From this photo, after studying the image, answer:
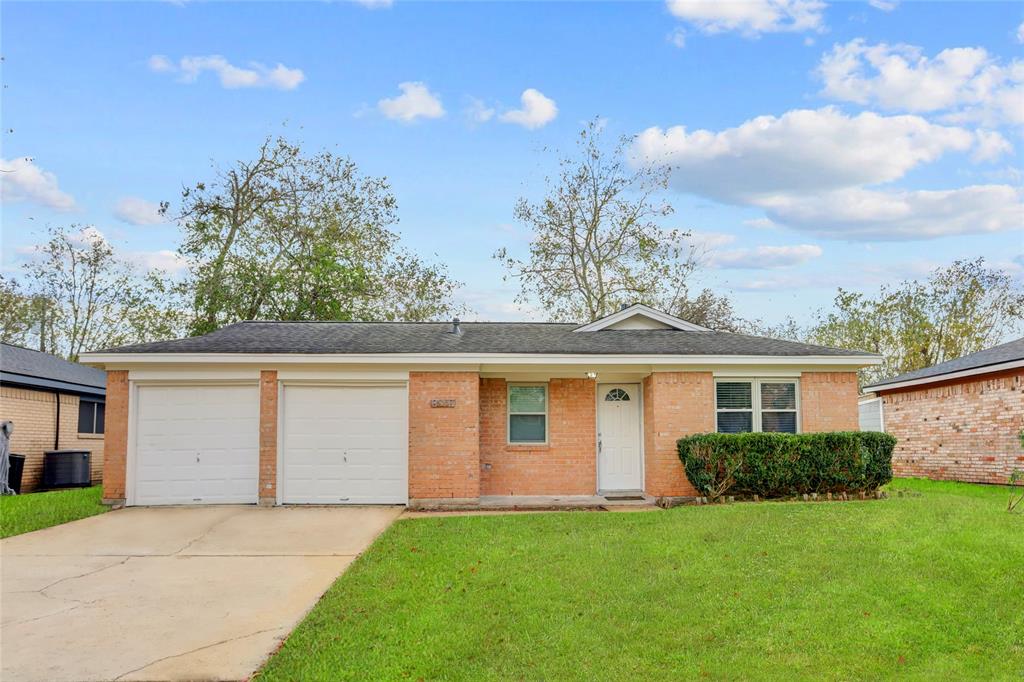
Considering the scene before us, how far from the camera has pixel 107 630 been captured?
238 inches

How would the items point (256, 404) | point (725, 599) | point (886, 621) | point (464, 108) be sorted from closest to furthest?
1. point (886, 621)
2. point (725, 599)
3. point (256, 404)
4. point (464, 108)

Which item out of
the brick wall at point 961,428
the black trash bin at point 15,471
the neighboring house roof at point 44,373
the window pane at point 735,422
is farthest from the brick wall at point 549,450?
the neighboring house roof at point 44,373

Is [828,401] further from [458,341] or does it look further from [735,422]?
[458,341]

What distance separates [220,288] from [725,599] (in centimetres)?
2608

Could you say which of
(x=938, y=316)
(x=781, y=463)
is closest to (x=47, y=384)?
(x=781, y=463)

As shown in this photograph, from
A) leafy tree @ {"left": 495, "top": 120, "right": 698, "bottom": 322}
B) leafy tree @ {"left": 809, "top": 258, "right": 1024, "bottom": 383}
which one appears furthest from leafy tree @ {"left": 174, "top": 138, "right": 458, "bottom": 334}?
leafy tree @ {"left": 809, "top": 258, "right": 1024, "bottom": 383}

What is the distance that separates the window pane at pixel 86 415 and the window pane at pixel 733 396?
57.1 ft

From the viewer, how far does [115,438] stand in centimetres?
1248

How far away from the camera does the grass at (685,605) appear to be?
5.23m

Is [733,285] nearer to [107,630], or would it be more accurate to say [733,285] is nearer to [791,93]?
[791,93]

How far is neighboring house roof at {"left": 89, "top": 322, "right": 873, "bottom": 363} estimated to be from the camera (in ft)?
42.5

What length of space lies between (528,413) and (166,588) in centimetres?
796

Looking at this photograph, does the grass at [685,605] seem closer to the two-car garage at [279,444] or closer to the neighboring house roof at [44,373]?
the two-car garage at [279,444]

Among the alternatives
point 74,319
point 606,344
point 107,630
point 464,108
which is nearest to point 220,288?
point 74,319
